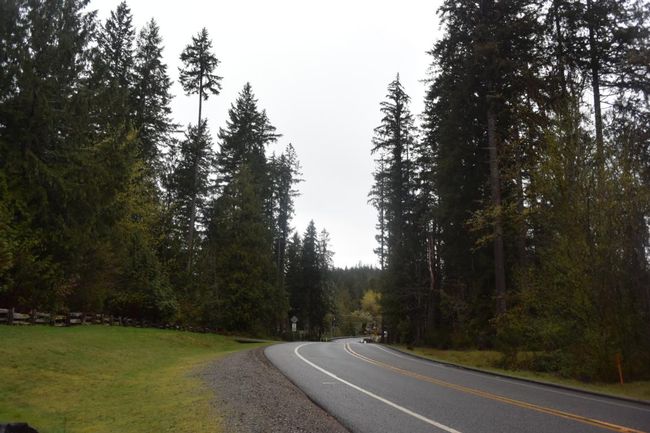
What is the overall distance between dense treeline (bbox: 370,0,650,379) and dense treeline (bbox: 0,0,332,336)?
15424mm

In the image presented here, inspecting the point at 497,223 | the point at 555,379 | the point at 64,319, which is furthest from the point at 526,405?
the point at 64,319

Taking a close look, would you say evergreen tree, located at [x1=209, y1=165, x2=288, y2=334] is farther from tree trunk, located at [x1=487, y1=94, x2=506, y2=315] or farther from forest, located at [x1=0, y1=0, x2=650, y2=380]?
tree trunk, located at [x1=487, y1=94, x2=506, y2=315]

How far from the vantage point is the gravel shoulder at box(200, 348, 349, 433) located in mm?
7488

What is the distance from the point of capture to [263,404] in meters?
9.30

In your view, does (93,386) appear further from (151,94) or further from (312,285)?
(312,285)

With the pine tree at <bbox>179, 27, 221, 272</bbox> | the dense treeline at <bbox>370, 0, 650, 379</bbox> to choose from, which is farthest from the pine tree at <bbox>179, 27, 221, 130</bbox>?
the dense treeline at <bbox>370, 0, 650, 379</bbox>

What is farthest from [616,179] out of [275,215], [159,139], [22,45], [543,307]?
[275,215]

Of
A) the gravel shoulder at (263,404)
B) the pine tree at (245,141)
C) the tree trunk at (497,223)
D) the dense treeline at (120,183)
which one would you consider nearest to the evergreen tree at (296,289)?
the dense treeline at (120,183)

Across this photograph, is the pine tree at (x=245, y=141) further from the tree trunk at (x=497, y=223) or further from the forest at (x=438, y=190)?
the tree trunk at (x=497, y=223)

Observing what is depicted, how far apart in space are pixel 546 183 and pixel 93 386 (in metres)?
15.6

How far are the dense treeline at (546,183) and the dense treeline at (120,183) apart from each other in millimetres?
15424

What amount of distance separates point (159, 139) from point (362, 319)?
78.6 metres

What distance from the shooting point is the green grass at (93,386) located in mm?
8595

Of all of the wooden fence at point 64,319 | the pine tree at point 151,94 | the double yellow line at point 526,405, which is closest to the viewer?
the double yellow line at point 526,405
